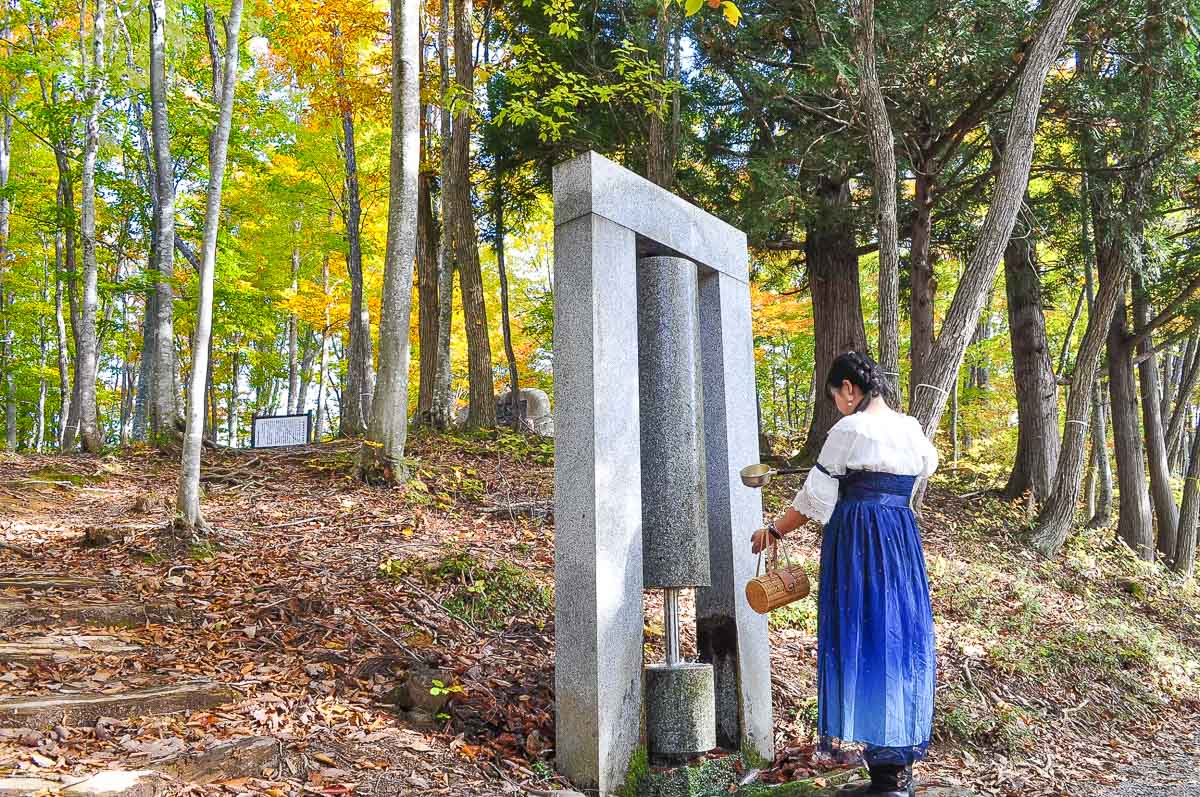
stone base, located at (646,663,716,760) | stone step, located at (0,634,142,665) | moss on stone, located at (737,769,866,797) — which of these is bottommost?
moss on stone, located at (737,769,866,797)

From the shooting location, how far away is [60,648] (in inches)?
160

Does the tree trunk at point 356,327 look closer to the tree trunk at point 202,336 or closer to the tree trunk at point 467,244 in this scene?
the tree trunk at point 467,244

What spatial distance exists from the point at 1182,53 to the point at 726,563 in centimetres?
775

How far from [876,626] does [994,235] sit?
4.04 metres

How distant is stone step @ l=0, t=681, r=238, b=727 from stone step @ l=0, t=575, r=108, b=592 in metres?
1.63

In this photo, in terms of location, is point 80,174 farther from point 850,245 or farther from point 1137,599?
point 1137,599

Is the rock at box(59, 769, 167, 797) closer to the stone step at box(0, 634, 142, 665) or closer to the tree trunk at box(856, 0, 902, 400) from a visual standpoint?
the stone step at box(0, 634, 142, 665)

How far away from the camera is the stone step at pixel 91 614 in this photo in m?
4.37

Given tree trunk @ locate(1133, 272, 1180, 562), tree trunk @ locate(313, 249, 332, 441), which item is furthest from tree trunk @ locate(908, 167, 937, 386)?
tree trunk @ locate(313, 249, 332, 441)

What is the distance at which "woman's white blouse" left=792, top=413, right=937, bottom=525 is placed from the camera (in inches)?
132

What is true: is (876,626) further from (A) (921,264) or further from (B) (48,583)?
(A) (921,264)

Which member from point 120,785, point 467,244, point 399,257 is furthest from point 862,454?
point 467,244

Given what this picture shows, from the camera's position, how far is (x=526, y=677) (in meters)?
4.30

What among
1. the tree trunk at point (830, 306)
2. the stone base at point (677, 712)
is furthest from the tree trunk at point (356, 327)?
the stone base at point (677, 712)
